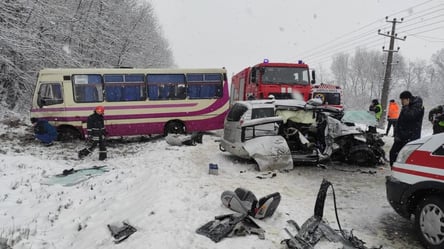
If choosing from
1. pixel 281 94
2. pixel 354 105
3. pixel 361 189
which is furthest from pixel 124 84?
pixel 354 105

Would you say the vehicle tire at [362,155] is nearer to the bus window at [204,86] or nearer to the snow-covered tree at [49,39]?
the bus window at [204,86]

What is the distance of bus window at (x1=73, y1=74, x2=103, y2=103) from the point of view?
1386cm

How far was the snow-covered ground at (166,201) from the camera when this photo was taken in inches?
182

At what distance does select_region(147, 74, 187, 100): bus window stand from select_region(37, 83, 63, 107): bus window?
3529mm

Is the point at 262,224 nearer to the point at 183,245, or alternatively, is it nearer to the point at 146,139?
the point at 183,245

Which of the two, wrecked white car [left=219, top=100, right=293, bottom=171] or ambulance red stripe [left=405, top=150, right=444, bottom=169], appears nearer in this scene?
ambulance red stripe [left=405, top=150, right=444, bottom=169]

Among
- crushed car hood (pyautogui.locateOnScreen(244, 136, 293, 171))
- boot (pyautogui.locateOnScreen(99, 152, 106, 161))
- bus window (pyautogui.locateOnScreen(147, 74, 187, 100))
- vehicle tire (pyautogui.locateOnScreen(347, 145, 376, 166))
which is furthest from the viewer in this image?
bus window (pyautogui.locateOnScreen(147, 74, 187, 100))

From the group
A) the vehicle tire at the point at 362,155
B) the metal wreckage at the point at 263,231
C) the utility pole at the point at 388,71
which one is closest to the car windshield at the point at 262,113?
the vehicle tire at the point at 362,155

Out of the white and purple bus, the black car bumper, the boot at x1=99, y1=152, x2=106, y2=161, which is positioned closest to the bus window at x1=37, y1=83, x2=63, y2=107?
the white and purple bus

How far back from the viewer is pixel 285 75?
15.1m

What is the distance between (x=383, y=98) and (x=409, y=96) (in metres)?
23.6

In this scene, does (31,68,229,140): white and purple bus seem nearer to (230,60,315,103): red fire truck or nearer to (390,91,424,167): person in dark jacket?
(230,60,315,103): red fire truck

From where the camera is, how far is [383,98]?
28.6m

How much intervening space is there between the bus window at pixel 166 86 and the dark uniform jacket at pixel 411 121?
378 inches
